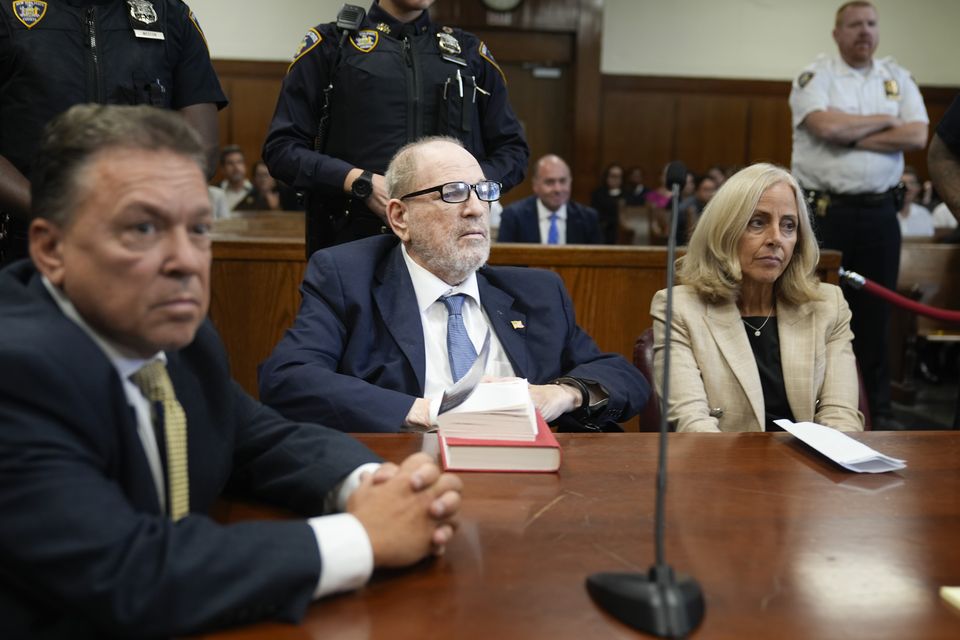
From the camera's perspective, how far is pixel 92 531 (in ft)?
3.54

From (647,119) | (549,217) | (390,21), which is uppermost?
(647,119)

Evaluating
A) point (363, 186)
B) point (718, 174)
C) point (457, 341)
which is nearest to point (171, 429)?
point (457, 341)

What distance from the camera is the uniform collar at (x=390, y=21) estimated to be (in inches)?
131

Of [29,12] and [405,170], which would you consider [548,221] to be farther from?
[29,12]

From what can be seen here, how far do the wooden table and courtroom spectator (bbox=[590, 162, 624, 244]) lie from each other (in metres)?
8.92

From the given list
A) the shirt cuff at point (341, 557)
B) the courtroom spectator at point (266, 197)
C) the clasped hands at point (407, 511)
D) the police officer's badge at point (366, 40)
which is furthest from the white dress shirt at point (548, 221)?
the shirt cuff at point (341, 557)

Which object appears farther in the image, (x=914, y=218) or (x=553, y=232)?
(x=914, y=218)

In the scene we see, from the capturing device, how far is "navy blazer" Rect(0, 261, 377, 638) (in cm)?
107

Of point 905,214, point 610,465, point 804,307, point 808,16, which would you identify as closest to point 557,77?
point 808,16

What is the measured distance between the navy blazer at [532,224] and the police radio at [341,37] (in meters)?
3.41

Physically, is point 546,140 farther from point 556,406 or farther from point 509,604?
point 509,604

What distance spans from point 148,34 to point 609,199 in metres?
8.94

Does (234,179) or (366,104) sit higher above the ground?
(366,104)

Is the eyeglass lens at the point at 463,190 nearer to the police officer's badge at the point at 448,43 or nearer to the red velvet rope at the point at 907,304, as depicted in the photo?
the police officer's badge at the point at 448,43
